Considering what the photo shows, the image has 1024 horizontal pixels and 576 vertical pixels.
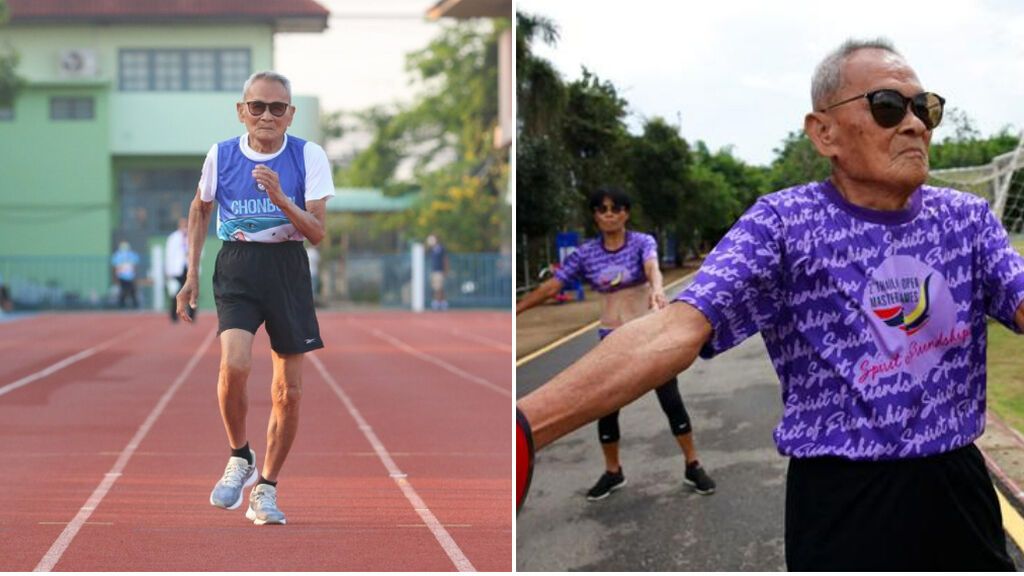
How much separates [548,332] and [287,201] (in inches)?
36.5

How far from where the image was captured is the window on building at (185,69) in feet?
16.4

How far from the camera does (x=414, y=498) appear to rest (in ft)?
19.2

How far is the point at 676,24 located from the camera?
464 cm

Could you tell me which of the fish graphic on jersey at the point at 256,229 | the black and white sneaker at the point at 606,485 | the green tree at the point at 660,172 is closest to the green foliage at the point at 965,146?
the green tree at the point at 660,172

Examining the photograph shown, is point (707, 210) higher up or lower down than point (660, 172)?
lower down

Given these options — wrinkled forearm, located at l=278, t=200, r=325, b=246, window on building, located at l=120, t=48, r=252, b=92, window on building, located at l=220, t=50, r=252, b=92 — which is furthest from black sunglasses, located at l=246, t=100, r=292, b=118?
window on building, located at l=220, t=50, r=252, b=92

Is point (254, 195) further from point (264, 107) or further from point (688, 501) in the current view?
point (688, 501)

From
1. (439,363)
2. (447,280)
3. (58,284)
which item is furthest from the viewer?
(447,280)

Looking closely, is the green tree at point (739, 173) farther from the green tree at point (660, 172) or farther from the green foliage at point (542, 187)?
the green foliage at point (542, 187)

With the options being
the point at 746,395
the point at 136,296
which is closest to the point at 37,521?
the point at 746,395

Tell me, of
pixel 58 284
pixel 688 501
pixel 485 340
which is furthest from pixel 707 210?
pixel 58 284

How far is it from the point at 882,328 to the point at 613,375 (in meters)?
0.57

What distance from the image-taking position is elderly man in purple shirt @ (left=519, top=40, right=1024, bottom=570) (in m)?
2.61

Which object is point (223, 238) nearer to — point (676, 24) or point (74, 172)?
point (676, 24)
